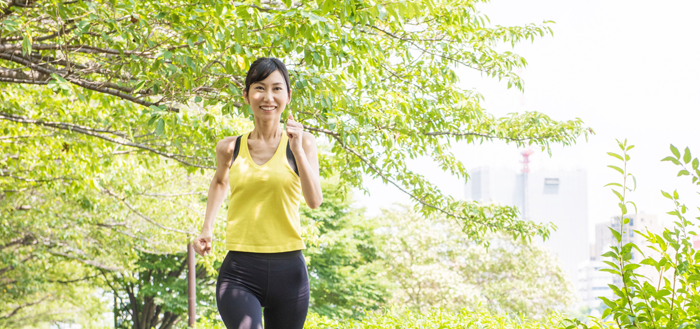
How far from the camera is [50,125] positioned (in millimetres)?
7145

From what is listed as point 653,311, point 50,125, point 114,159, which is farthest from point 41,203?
point 653,311

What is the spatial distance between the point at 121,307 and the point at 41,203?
47.2 ft

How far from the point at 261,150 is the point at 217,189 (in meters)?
0.40

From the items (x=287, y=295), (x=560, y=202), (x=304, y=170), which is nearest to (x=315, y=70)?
(x=304, y=170)

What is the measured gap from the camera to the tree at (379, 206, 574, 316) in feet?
85.8

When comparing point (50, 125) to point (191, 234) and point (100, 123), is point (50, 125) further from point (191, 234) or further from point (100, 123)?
point (191, 234)

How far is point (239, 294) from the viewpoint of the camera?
88.9 inches

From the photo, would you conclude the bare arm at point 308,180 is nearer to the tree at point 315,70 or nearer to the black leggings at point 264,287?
the black leggings at point 264,287

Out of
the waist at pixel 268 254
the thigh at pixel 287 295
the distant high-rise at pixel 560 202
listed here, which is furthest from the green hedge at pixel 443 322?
the distant high-rise at pixel 560 202

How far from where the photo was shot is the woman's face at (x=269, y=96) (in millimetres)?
2383

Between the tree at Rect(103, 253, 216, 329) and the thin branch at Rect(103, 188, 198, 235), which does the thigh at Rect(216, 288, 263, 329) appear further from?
the tree at Rect(103, 253, 216, 329)

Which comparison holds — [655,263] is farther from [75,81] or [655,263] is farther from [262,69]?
[75,81]

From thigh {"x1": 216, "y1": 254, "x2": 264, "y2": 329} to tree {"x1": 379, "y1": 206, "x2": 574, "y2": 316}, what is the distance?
2331 cm

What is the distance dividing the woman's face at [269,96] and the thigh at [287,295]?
630mm
